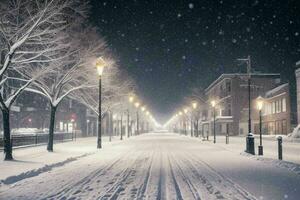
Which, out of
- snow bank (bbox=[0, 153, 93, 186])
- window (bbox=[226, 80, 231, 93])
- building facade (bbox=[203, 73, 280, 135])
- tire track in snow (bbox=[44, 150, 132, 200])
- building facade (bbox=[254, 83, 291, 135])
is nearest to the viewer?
tire track in snow (bbox=[44, 150, 132, 200])

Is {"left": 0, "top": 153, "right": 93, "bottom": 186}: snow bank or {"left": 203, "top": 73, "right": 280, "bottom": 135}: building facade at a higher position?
{"left": 203, "top": 73, "right": 280, "bottom": 135}: building facade

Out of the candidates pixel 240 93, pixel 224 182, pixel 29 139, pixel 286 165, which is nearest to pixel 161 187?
pixel 224 182

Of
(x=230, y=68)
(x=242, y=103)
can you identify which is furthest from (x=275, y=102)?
(x=230, y=68)

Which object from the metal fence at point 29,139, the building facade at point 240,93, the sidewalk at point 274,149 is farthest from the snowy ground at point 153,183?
the building facade at point 240,93

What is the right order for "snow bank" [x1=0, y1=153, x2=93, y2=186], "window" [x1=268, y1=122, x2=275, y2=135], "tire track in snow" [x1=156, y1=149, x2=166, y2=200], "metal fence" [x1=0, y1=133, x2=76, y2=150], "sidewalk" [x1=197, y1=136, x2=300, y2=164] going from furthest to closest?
"window" [x1=268, y1=122, x2=275, y2=135] → "metal fence" [x1=0, y1=133, x2=76, y2=150] → "sidewalk" [x1=197, y1=136, x2=300, y2=164] → "snow bank" [x1=0, y1=153, x2=93, y2=186] → "tire track in snow" [x1=156, y1=149, x2=166, y2=200]

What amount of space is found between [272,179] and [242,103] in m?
75.0

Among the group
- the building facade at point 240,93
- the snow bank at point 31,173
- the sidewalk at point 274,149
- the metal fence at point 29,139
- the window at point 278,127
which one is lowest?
the sidewalk at point 274,149

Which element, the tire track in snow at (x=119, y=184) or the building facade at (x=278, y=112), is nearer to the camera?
the tire track in snow at (x=119, y=184)

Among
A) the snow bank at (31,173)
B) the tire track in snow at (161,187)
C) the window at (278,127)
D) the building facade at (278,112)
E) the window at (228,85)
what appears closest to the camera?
the tire track in snow at (161,187)

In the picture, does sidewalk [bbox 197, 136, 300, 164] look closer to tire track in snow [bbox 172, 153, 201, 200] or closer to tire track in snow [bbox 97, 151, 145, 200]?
tire track in snow [bbox 172, 153, 201, 200]

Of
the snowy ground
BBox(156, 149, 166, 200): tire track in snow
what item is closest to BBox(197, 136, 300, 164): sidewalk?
Result: the snowy ground

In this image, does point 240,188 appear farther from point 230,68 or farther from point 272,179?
point 230,68

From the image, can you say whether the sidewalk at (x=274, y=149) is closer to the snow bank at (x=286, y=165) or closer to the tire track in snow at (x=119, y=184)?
the snow bank at (x=286, y=165)

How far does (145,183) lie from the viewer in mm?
11758
